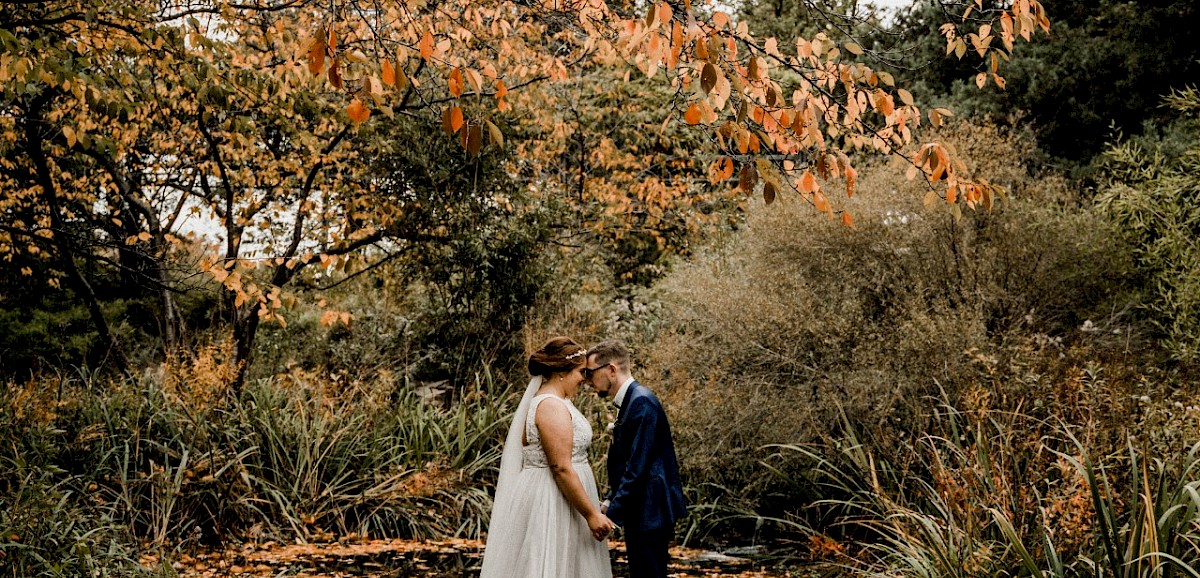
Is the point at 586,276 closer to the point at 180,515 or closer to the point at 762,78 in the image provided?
the point at 180,515

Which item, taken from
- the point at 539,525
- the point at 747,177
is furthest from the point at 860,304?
the point at 747,177

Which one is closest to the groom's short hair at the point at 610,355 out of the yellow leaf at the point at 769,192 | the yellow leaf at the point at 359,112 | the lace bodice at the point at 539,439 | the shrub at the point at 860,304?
the lace bodice at the point at 539,439

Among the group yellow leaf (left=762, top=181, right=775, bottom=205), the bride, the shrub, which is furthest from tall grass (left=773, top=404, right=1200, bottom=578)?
the shrub

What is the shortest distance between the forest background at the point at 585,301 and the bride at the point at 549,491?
1.35 m

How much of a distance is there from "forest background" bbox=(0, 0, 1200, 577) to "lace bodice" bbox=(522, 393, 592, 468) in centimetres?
142

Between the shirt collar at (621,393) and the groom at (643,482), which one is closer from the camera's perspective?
the groom at (643,482)

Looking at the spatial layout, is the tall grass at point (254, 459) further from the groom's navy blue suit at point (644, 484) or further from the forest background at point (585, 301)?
the groom's navy blue suit at point (644, 484)

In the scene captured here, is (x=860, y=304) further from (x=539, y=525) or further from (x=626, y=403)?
(x=539, y=525)

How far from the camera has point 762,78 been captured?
3410mm

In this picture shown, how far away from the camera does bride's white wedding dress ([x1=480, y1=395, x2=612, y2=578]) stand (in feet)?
16.0

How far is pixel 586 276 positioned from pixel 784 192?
3861 millimetres

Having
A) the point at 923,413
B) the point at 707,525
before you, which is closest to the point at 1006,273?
the point at 923,413

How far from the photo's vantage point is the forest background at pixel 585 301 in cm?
532

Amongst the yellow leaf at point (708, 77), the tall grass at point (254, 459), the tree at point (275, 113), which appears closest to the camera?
the yellow leaf at point (708, 77)
